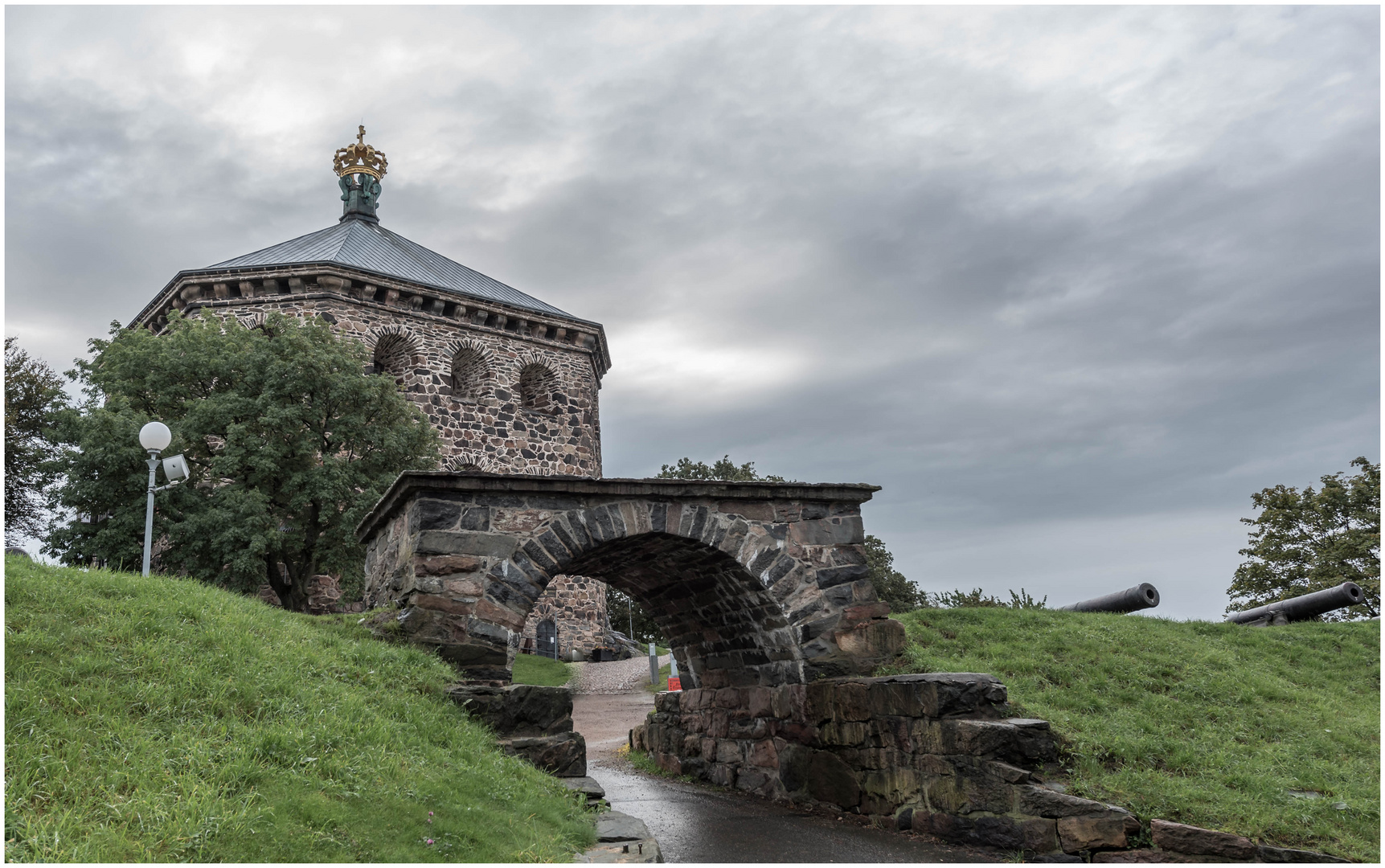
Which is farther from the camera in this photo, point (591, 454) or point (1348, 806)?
point (591, 454)

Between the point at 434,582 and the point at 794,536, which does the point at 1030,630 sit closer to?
the point at 794,536

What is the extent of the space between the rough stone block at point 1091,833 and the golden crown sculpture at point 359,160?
94.0 ft

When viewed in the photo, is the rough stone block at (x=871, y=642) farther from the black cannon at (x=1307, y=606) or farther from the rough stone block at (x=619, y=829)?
the black cannon at (x=1307, y=606)

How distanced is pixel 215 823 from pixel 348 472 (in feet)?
42.5

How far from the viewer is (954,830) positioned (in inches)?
273

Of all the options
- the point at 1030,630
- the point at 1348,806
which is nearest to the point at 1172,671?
the point at 1030,630

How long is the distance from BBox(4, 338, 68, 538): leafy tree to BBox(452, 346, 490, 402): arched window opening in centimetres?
885

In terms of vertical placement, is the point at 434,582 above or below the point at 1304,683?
above

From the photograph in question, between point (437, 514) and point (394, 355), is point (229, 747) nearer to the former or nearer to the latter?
point (437, 514)

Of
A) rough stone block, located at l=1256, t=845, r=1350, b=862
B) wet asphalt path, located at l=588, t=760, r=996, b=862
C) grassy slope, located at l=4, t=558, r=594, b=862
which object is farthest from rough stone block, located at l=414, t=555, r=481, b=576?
rough stone block, located at l=1256, t=845, r=1350, b=862

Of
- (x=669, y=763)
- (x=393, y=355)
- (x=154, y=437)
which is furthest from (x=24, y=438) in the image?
(x=669, y=763)

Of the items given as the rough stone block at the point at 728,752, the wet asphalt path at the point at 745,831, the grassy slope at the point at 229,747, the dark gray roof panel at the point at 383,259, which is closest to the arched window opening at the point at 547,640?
the dark gray roof panel at the point at 383,259

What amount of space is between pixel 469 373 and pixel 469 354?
21.5 inches

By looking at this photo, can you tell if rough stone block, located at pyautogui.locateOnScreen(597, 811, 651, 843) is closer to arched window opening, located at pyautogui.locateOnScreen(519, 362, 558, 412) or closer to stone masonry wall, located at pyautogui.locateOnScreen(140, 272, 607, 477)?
stone masonry wall, located at pyautogui.locateOnScreen(140, 272, 607, 477)
